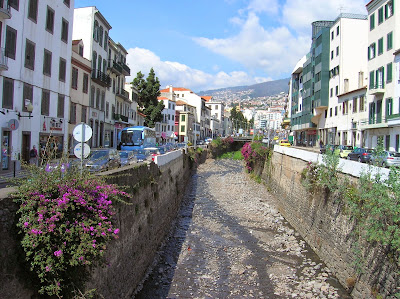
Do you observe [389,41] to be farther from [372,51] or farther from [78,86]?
[78,86]

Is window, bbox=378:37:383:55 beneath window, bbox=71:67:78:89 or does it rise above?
above

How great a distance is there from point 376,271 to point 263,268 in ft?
16.4

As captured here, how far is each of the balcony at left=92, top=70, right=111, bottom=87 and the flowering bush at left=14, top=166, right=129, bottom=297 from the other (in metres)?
30.4

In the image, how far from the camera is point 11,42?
67.5 ft

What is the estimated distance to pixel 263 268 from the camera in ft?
44.9

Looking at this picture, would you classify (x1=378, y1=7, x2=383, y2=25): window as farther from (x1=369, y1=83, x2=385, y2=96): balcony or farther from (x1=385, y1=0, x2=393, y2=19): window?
(x1=369, y1=83, x2=385, y2=96): balcony

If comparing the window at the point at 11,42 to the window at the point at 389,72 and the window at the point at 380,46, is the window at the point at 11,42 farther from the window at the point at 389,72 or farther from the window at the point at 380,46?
the window at the point at 380,46

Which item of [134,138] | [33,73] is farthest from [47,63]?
[134,138]

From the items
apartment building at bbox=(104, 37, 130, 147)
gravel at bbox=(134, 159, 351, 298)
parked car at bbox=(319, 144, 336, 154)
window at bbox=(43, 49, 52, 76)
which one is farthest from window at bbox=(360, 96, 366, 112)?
window at bbox=(43, 49, 52, 76)

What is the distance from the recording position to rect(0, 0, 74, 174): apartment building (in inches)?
795

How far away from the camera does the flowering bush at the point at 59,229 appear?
18.2 ft

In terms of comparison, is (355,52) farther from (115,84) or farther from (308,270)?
(308,270)

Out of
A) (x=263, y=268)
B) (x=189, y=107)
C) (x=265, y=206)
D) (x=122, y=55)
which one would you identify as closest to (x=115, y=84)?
(x=122, y=55)

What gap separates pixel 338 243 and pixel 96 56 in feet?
102
